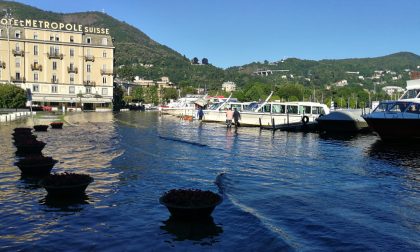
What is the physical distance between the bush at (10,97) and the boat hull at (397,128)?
5904cm

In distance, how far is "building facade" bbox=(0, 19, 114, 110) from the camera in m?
103

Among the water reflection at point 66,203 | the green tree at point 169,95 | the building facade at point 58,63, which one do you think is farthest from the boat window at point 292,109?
the green tree at point 169,95

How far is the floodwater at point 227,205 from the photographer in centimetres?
A: 931

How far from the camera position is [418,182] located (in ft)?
54.4

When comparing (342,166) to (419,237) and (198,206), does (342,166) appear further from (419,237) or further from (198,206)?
(198,206)

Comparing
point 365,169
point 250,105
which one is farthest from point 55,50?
point 365,169

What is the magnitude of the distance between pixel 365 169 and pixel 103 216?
43.3ft

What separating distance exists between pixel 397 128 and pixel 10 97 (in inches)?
2441

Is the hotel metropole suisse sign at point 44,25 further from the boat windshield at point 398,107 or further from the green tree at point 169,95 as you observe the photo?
the boat windshield at point 398,107

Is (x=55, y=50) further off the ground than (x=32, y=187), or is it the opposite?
(x=55, y=50)

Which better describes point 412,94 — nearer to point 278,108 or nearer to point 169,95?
point 278,108

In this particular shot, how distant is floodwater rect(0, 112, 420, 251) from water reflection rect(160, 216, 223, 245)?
2cm

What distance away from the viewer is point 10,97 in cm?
7212

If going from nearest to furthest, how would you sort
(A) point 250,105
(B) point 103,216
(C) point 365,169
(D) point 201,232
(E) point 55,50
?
1. (D) point 201,232
2. (B) point 103,216
3. (C) point 365,169
4. (A) point 250,105
5. (E) point 55,50
